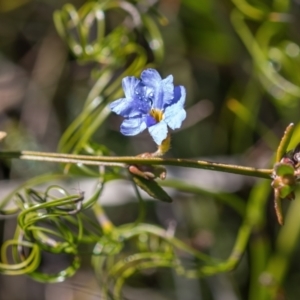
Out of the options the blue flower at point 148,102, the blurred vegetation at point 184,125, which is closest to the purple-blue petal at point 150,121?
the blue flower at point 148,102

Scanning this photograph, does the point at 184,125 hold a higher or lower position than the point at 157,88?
higher

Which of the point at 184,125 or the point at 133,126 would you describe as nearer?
the point at 133,126

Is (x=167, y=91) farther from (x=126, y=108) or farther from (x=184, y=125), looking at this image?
(x=184, y=125)

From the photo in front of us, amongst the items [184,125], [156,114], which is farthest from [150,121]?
[184,125]

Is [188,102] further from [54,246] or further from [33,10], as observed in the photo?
[54,246]

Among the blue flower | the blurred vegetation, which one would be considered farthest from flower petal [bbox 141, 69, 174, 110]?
the blurred vegetation

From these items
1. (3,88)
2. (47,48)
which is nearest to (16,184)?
(3,88)

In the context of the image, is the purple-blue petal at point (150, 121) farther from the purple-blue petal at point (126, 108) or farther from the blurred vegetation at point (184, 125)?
the blurred vegetation at point (184, 125)
